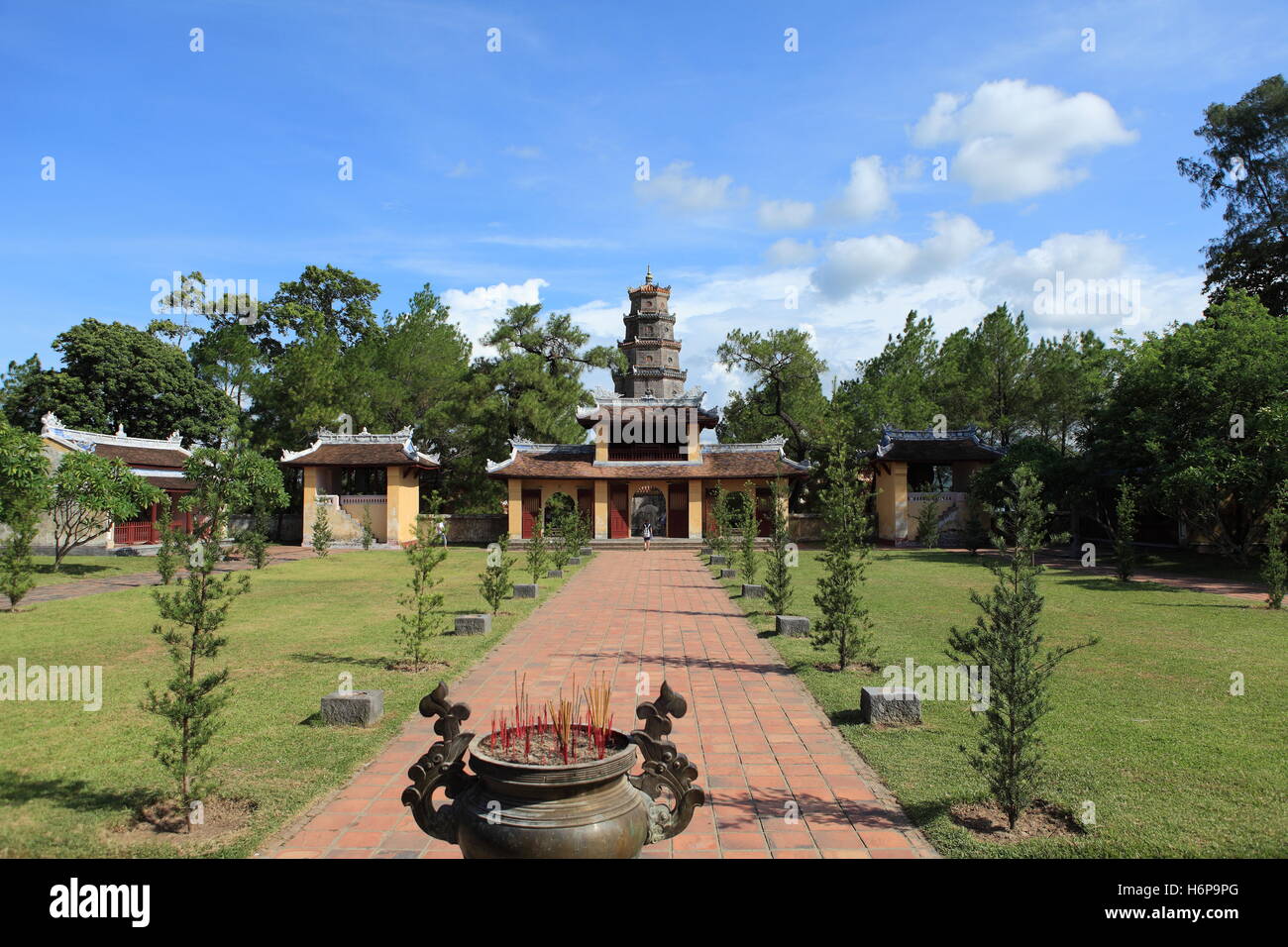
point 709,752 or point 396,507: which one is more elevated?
point 396,507

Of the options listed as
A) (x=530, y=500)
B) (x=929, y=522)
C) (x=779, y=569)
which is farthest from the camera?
(x=530, y=500)

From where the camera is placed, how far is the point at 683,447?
3491 centimetres

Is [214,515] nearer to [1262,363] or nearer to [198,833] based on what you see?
[198,833]

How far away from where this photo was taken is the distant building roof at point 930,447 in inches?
1272

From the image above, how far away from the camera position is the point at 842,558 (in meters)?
9.25

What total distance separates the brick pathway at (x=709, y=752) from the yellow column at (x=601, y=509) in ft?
66.5

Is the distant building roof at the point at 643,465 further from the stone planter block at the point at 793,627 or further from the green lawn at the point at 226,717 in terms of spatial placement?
the stone planter block at the point at 793,627

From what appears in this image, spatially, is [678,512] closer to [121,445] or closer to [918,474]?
[918,474]

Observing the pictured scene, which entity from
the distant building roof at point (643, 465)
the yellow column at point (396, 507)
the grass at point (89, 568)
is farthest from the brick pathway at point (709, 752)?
the yellow column at point (396, 507)

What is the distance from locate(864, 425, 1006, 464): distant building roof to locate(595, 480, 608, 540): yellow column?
11.6 m

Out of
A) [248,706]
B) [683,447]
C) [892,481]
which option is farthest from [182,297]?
[248,706]

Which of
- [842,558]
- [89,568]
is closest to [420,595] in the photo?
[842,558]

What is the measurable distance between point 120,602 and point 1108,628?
56.8 feet

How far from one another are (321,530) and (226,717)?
22.6 m
